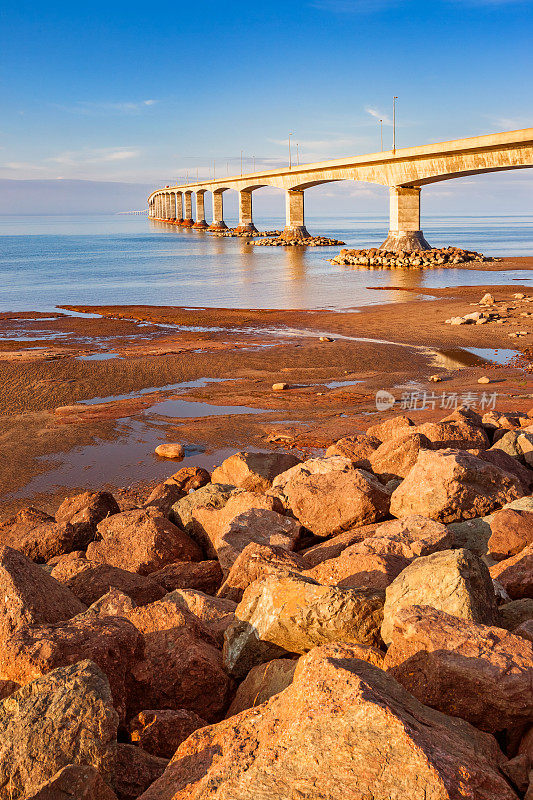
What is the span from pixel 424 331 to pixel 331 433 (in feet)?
34.1

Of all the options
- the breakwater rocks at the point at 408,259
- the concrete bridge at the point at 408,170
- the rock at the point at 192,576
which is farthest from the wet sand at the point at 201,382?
the breakwater rocks at the point at 408,259

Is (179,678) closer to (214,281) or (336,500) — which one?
(336,500)

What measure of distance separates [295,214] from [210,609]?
254 ft

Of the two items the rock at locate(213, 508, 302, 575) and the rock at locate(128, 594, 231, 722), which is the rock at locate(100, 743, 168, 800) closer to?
the rock at locate(128, 594, 231, 722)

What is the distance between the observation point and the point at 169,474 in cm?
917

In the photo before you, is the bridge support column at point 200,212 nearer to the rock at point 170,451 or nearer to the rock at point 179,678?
the rock at point 170,451

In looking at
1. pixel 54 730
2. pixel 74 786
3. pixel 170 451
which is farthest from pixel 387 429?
pixel 74 786

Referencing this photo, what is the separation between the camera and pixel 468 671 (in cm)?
281

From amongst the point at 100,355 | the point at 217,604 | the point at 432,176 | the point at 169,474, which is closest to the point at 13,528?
the point at 169,474

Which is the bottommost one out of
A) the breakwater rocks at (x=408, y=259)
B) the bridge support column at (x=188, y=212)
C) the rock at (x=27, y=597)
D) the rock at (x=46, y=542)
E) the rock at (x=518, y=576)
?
the rock at (x=46, y=542)

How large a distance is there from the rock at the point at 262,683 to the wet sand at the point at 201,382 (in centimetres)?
534

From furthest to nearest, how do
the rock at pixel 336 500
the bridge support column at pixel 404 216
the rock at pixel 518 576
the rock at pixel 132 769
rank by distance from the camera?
the bridge support column at pixel 404 216, the rock at pixel 336 500, the rock at pixel 518 576, the rock at pixel 132 769

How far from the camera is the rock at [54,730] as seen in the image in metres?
2.59

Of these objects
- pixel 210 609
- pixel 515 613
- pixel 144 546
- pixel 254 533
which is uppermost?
pixel 515 613
